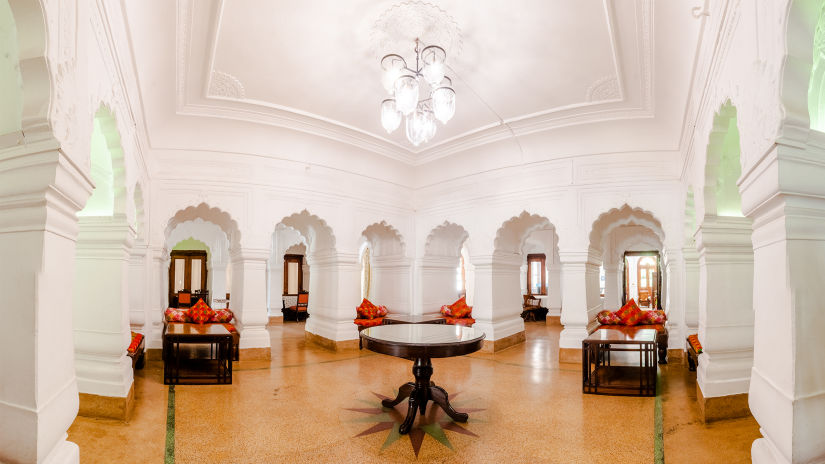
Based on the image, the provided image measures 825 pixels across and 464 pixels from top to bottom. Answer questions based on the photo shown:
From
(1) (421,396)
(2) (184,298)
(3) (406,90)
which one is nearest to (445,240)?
(3) (406,90)

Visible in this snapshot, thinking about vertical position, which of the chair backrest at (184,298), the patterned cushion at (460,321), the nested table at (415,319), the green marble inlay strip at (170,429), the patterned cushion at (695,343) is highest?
the patterned cushion at (695,343)

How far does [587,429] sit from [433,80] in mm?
3906

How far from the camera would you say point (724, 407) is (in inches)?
181

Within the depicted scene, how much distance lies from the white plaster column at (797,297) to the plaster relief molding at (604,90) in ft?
13.3

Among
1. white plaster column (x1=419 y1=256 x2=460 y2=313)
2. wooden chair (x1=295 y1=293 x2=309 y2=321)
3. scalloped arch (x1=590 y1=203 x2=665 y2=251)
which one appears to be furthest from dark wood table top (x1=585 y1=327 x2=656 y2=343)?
wooden chair (x1=295 y1=293 x2=309 y2=321)

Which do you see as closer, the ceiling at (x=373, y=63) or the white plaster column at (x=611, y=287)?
the ceiling at (x=373, y=63)

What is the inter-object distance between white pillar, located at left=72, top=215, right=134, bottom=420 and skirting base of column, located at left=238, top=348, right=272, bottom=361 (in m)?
3.03

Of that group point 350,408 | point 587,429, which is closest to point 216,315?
point 350,408

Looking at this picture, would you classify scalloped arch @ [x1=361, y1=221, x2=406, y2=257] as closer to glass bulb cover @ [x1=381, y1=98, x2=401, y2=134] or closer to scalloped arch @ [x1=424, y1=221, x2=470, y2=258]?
scalloped arch @ [x1=424, y1=221, x2=470, y2=258]

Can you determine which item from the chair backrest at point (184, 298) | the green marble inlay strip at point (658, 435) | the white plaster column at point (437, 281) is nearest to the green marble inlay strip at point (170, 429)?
the green marble inlay strip at point (658, 435)

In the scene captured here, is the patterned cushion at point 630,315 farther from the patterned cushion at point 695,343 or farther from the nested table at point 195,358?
the nested table at point 195,358

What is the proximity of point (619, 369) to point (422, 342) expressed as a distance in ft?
11.8

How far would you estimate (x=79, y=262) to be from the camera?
4789 mm

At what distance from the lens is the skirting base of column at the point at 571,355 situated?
7.75 m
